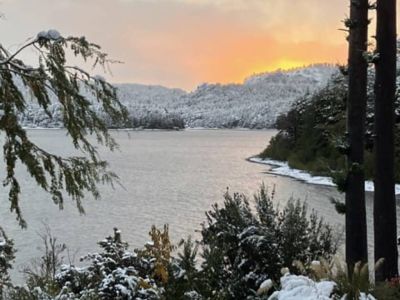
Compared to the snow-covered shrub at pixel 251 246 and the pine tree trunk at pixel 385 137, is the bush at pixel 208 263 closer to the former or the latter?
the snow-covered shrub at pixel 251 246

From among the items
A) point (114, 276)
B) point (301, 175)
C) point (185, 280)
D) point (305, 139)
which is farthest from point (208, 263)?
point (305, 139)

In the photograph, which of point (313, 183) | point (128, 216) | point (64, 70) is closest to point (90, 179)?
point (64, 70)

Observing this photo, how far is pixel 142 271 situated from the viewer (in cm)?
662

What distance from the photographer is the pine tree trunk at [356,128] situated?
6617mm

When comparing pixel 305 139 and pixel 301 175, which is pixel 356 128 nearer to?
pixel 301 175

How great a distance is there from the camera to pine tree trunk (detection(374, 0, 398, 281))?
6375 millimetres

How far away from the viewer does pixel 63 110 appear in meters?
3.86

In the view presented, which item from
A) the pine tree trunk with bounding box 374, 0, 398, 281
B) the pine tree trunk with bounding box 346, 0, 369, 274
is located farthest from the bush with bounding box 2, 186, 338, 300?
the pine tree trunk with bounding box 374, 0, 398, 281

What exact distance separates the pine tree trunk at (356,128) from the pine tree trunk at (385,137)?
0.19 metres

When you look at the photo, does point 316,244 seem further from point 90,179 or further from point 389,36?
point 90,179

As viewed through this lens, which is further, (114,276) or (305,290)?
(114,276)

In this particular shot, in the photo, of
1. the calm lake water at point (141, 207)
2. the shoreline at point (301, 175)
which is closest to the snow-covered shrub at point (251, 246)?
the calm lake water at point (141, 207)

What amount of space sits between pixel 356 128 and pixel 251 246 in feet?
6.14

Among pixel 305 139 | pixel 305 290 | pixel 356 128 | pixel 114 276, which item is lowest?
pixel 114 276
